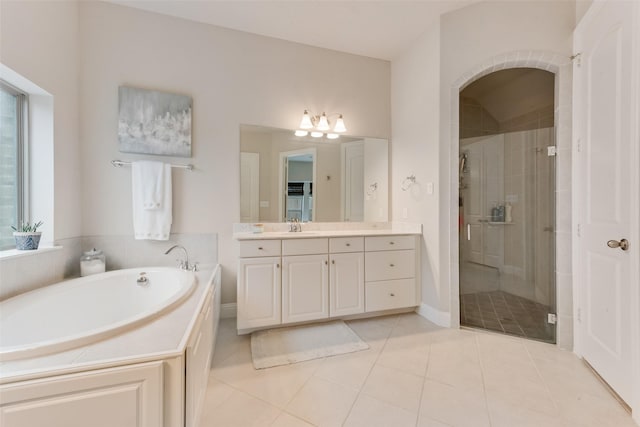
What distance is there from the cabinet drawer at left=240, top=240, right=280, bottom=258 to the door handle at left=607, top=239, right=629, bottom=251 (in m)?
2.15

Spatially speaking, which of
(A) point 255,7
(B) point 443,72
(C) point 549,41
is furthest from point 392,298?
(A) point 255,7

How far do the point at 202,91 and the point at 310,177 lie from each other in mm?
1307

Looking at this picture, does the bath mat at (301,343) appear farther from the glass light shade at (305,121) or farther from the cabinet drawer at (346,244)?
the glass light shade at (305,121)

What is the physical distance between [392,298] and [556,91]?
218cm

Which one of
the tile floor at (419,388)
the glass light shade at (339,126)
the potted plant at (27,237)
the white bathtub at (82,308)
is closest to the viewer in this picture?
the white bathtub at (82,308)

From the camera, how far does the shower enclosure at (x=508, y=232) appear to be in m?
2.31

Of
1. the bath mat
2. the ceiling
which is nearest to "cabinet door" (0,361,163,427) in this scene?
the bath mat

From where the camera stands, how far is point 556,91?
212 centimetres

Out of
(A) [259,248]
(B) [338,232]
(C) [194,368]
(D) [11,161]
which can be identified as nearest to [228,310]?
(A) [259,248]

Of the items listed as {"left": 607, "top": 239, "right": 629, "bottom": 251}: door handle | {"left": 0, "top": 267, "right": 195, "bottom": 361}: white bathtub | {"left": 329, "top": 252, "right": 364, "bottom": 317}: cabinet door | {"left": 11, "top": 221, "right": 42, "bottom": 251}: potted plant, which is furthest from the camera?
{"left": 329, "top": 252, "right": 364, "bottom": 317}: cabinet door

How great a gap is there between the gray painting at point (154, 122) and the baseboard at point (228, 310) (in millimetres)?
1443

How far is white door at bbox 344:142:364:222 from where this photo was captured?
3029 mm

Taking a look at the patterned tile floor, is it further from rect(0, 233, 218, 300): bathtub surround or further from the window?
the window

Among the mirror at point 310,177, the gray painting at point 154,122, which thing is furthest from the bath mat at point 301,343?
the gray painting at point 154,122
